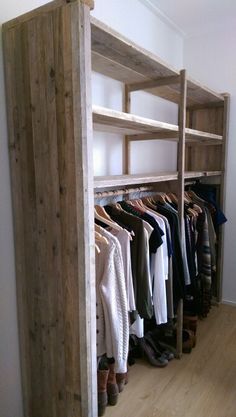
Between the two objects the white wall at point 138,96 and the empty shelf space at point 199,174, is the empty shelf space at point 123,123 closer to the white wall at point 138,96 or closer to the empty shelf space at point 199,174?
the white wall at point 138,96

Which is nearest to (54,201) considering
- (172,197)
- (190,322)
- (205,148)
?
(172,197)

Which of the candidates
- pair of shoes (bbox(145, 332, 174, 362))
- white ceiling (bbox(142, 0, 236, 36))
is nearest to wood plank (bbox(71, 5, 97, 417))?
pair of shoes (bbox(145, 332, 174, 362))

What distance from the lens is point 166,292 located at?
1.98 m

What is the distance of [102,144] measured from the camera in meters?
2.05

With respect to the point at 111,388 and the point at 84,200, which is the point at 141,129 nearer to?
the point at 84,200

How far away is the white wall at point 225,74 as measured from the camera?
2748 mm

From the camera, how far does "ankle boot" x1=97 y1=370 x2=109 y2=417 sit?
170 cm

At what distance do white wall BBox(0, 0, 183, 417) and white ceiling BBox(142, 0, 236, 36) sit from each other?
0.27 ft

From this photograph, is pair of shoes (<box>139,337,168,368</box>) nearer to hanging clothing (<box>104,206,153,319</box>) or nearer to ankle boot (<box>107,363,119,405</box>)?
ankle boot (<box>107,363,119,405</box>)

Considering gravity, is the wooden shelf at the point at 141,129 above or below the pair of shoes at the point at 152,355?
above

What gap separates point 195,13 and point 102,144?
1498 millimetres

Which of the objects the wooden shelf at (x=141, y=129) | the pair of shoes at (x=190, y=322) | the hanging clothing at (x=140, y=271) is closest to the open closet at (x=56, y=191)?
the wooden shelf at (x=141, y=129)

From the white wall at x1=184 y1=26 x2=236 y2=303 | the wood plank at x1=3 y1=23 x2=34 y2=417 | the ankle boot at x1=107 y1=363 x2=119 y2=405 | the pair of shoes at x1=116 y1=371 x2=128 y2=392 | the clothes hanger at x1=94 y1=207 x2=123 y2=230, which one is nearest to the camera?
the wood plank at x1=3 y1=23 x2=34 y2=417

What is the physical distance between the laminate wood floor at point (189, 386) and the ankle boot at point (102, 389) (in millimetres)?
52
